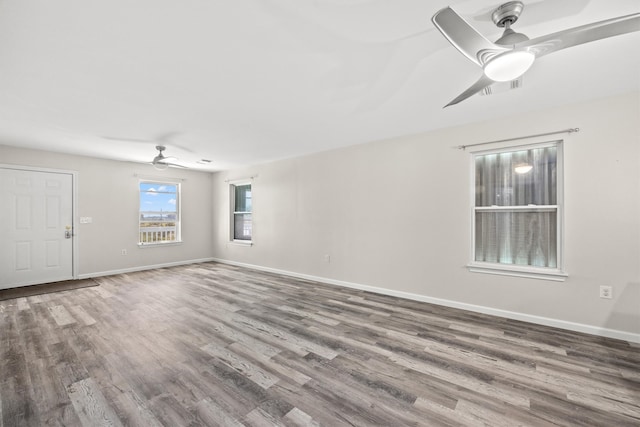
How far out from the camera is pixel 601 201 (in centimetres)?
277

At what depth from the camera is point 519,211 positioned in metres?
3.28

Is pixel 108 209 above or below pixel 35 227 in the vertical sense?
above

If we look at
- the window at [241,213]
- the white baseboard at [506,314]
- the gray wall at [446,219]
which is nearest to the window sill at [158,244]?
the window at [241,213]

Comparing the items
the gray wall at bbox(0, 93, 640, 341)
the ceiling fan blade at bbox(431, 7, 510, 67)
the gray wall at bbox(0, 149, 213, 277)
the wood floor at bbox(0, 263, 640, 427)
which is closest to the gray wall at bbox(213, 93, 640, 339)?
the gray wall at bbox(0, 93, 640, 341)

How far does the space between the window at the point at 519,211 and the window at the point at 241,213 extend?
495cm

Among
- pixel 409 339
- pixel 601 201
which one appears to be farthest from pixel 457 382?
pixel 601 201

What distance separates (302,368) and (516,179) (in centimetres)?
332

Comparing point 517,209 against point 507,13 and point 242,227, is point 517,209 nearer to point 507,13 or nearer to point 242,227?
point 507,13

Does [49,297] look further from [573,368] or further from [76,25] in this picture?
[573,368]

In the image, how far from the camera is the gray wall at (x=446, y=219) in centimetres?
270

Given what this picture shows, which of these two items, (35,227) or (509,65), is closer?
(509,65)

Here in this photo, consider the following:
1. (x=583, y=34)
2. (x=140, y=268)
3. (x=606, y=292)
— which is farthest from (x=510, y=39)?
(x=140, y=268)

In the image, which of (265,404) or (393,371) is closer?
(265,404)

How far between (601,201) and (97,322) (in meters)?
5.82
